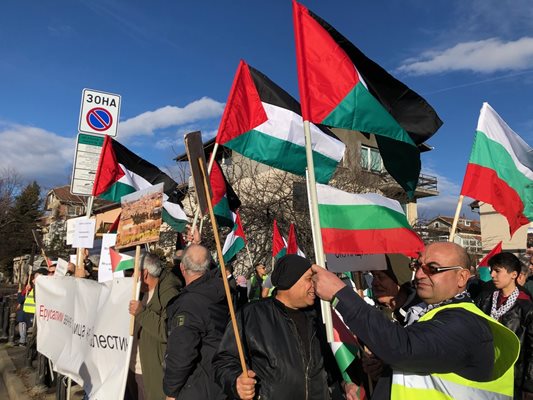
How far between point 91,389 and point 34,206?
6122cm

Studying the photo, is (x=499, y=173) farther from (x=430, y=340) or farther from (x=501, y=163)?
(x=430, y=340)

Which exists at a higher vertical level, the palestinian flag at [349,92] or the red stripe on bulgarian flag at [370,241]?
the palestinian flag at [349,92]

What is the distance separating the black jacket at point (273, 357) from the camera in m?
2.83

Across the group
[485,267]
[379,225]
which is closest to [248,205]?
[485,267]

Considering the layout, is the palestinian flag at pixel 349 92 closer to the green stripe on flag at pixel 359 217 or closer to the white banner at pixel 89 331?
the green stripe on flag at pixel 359 217

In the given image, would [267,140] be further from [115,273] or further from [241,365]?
[241,365]

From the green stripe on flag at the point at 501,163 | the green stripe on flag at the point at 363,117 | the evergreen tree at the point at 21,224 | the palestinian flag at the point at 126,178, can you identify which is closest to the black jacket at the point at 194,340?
the green stripe on flag at the point at 363,117

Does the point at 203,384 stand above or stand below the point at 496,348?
below

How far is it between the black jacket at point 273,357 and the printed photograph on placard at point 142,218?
1.38 meters

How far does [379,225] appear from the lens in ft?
13.8

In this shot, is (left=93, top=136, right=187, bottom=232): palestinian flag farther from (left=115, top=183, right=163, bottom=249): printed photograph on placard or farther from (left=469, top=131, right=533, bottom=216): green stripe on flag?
(left=469, top=131, right=533, bottom=216): green stripe on flag

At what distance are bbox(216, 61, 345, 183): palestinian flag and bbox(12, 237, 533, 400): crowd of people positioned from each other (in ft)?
4.78

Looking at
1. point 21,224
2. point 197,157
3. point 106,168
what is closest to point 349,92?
point 197,157

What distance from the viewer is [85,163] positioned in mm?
7410
